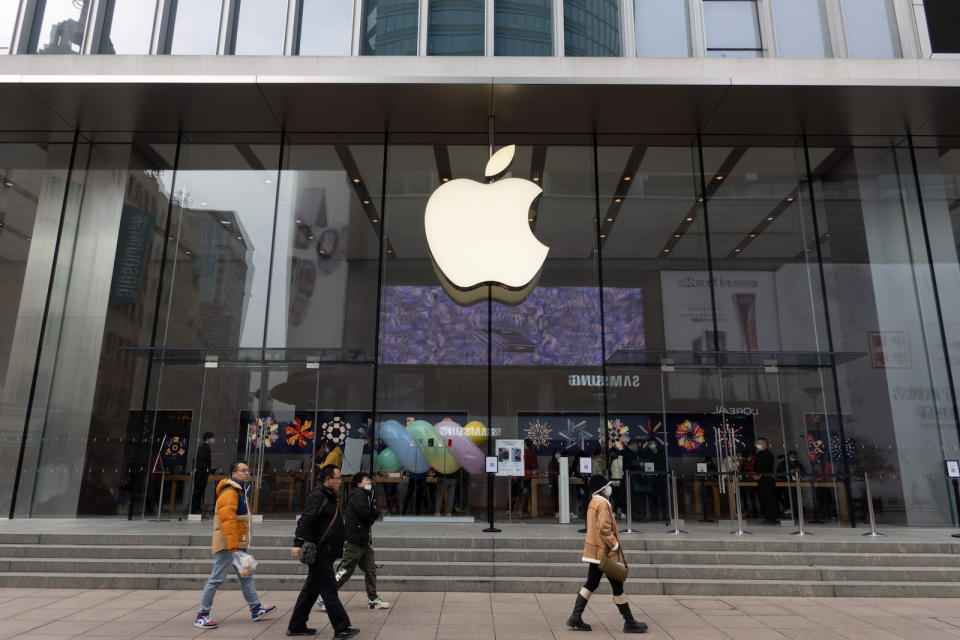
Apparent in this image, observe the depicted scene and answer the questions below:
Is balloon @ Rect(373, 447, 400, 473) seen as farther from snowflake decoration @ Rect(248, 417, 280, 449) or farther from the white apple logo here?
the white apple logo

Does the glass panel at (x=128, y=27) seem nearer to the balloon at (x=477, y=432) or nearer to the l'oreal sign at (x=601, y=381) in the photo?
the balloon at (x=477, y=432)

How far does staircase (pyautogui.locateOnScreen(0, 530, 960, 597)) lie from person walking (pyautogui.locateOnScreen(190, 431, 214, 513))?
2931 millimetres

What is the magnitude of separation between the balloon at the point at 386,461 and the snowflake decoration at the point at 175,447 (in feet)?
13.4

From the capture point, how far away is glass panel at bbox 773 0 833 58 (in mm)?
13969

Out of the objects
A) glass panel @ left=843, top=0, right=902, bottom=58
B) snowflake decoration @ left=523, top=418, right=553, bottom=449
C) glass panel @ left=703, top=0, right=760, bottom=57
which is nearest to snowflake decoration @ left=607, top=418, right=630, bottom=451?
snowflake decoration @ left=523, top=418, right=553, bottom=449

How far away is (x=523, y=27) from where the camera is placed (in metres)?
14.1

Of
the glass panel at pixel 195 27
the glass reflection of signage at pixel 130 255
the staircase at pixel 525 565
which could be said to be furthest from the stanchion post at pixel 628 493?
the glass panel at pixel 195 27

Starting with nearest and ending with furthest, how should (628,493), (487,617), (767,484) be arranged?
1. (487,617)
2. (628,493)
3. (767,484)

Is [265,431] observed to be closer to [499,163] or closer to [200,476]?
[200,476]

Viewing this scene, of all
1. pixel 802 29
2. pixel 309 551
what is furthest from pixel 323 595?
pixel 802 29

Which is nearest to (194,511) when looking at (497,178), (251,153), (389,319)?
(389,319)

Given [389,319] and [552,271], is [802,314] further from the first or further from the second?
[389,319]

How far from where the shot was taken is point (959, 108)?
13.5m

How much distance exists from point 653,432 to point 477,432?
3780 mm
